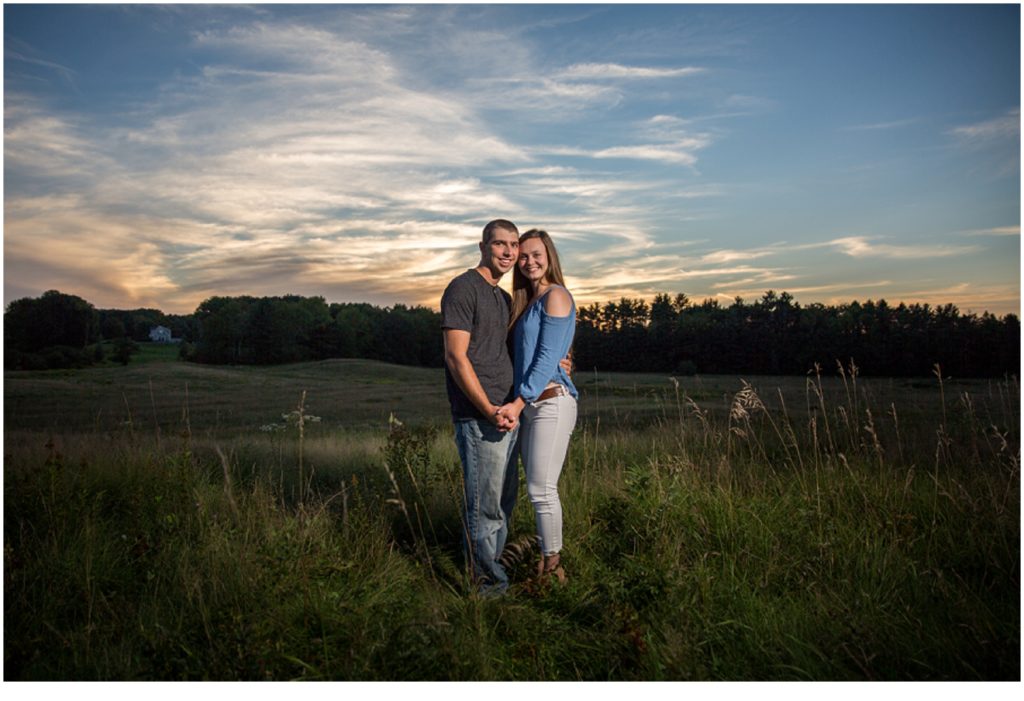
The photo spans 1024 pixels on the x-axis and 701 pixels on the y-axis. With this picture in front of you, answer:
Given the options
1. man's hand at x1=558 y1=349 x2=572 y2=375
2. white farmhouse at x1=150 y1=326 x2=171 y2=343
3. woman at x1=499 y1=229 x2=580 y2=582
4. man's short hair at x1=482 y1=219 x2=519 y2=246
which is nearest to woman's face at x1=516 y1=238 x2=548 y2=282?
woman at x1=499 y1=229 x2=580 y2=582

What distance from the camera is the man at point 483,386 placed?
11.8 ft

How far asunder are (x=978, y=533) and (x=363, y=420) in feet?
38.2

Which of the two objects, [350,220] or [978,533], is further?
[350,220]

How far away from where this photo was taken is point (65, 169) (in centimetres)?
583

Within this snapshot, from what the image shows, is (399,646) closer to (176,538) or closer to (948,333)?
(176,538)

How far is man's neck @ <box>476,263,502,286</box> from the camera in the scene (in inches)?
150

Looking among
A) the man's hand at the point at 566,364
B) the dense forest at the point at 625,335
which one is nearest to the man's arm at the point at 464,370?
the man's hand at the point at 566,364

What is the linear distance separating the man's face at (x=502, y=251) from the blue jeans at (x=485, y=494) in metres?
0.87

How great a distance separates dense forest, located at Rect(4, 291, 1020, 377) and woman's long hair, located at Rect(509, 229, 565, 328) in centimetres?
746

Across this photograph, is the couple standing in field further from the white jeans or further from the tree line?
the tree line

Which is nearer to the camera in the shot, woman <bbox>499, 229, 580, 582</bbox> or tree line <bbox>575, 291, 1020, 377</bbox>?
woman <bbox>499, 229, 580, 582</bbox>

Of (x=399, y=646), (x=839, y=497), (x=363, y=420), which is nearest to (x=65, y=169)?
(x=399, y=646)

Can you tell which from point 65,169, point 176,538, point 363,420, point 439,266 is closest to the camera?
point 176,538

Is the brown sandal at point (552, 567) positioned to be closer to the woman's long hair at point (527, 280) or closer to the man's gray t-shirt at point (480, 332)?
the man's gray t-shirt at point (480, 332)
